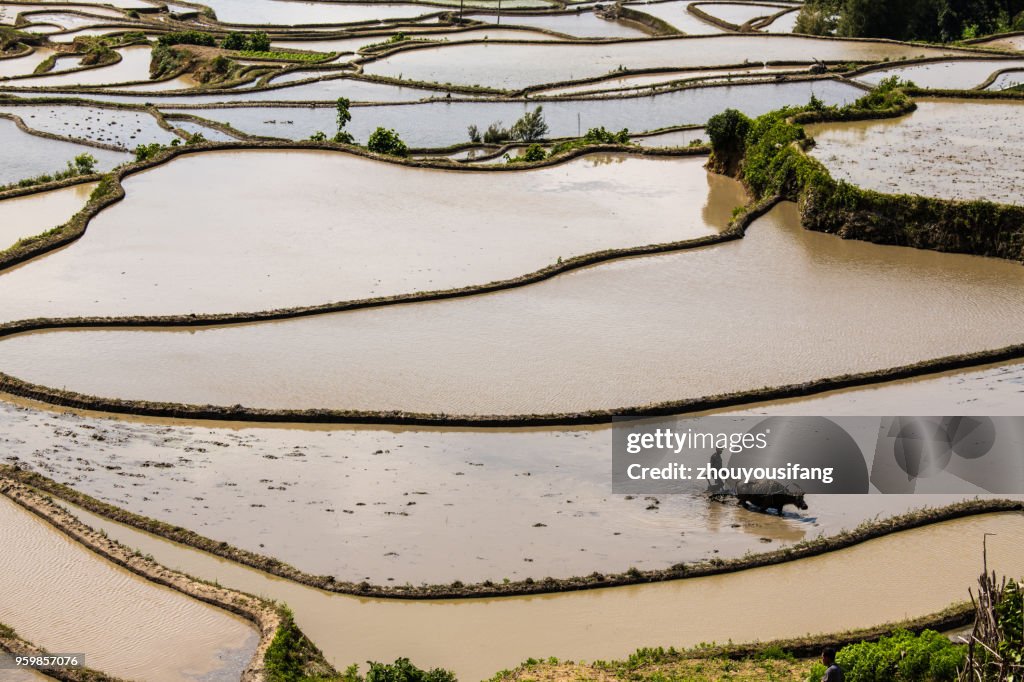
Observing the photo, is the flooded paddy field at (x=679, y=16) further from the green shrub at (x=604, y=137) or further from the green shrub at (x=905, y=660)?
the green shrub at (x=905, y=660)

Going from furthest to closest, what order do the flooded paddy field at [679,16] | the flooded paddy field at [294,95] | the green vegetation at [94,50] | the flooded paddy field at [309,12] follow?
the flooded paddy field at [309,12] < the flooded paddy field at [679,16] < the green vegetation at [94,50] < the flooded paddy field at [294,95]

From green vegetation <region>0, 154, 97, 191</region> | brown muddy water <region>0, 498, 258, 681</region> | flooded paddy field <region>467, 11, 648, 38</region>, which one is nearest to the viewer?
brown muddy water <region>0, 498, 258, 681</region>

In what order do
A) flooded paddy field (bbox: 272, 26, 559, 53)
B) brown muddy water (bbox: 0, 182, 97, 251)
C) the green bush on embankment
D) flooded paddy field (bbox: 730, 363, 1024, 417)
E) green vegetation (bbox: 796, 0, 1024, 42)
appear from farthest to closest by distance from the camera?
flooded paddy field (bbox: 272, 26, 559, 53) < green vegetation (bbox: 796, 0, 1024, 42) < brown muddy water (bbox: 0, 182, 97, 251) < the green bush on embankment < flooded paddy field (bbox: 730, 363, 1024, 417)

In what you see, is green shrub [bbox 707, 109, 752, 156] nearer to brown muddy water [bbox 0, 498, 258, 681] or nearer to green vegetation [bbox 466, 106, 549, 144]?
green vegetation [bbox 466, 106, 549, 144]

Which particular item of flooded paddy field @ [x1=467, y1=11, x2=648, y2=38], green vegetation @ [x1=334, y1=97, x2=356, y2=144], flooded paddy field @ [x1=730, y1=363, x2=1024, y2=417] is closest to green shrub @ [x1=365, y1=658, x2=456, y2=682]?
flooded paddy field @ [x1=730, y1=363, x2=1024, y2=417]

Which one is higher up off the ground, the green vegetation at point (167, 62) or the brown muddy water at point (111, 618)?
the green vegetation at point (167, 62)

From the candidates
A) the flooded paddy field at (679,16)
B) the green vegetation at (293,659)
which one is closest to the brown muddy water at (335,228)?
the green vegetation at (293,659)

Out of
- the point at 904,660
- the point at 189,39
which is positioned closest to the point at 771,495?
the point at 904,660
